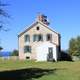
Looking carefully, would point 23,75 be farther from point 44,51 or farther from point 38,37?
point 38,37

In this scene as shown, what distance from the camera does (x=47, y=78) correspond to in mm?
28719

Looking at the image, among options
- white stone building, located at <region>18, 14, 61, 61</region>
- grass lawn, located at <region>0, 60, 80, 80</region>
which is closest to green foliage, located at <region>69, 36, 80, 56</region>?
white stone building, located at <region>18, 14, 61, 61</region>

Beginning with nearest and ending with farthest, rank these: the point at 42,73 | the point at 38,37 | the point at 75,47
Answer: the point at 42,73
the point at 38,37
the point at 75,47

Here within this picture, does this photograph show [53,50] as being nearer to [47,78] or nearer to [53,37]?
[53,37]

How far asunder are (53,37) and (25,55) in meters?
6.89

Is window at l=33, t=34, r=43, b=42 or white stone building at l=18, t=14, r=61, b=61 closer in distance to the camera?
white stone building at l=18, t=14, r=61, b=61

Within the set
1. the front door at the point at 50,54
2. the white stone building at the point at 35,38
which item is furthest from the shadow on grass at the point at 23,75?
the white stone building at the point at 35,38

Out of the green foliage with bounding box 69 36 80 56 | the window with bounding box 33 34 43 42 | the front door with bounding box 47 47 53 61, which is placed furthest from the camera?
the green foliage with bounding box 69 36 80 56

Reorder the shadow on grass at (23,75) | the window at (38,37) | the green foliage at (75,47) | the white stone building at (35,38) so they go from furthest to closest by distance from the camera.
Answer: the green foliage at (75,47)
the window at (38,37)
the white stone building at (35,38)
the shadow on grass at (23,75)

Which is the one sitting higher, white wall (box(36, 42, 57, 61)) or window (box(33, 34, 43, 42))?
window (box(33, 34, 43, 42))

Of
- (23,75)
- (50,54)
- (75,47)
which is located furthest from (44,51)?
(23,75)

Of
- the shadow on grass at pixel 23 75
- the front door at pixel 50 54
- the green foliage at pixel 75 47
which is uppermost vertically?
the green foliage at pixel 75 47

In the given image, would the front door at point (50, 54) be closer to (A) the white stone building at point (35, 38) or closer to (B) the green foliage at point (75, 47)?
(A) the white stone building at point (35, 38)

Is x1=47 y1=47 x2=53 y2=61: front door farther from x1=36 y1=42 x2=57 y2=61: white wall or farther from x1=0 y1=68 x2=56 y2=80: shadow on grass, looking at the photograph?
x1=0 y1=68 x2=56 y2=80: shadow on grass
